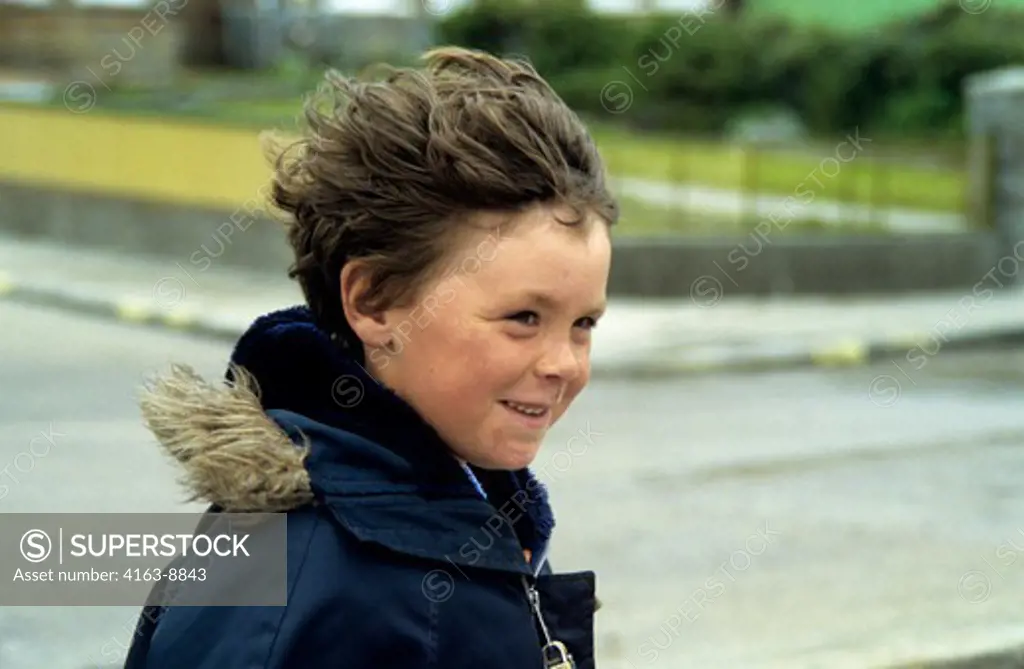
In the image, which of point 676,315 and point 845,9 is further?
point 845,9

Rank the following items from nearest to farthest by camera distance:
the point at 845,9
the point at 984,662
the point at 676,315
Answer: the point at 984,662 < the point at 676,315 < the point at 845,9

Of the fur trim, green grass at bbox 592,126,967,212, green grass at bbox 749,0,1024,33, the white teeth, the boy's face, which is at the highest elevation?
green grass at bbox 749,0,1024,33

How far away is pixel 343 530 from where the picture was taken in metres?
1.73

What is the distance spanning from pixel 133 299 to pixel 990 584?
919cm

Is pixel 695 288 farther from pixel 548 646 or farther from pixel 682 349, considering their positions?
pixel 548 646

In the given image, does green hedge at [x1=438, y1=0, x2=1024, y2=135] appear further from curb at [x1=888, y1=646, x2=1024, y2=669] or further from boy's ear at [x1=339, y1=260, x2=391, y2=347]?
boy's ear at [x1=339, y1=260, x2=391, y2=347]

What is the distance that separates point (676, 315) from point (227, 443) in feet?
42.8

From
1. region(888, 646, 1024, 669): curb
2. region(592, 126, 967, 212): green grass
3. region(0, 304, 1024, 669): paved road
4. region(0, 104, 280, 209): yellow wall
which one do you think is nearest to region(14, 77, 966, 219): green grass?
region(592, 126, 967, 212): green grass

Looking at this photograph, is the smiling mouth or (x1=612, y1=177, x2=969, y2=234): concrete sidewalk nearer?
the smiling mouth

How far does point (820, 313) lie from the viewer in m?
15.3

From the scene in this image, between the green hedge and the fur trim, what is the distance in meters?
16.2

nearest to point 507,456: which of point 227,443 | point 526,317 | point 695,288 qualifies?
point 526,317

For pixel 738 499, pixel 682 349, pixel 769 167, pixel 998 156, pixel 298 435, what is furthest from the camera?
pixel 998 156

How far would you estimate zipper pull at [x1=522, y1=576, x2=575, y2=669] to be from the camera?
188 centimetres
